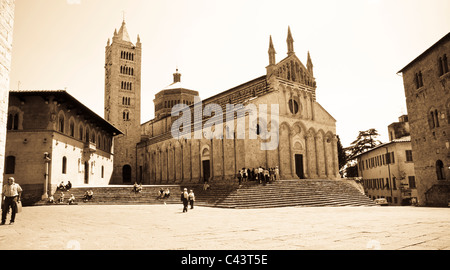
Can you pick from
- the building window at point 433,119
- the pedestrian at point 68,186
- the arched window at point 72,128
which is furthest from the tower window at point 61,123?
the building window at point 433,119

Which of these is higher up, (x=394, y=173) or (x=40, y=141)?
(x=40, y=141)

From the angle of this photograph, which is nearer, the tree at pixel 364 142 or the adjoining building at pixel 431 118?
the adjoining building at pixel 431 118

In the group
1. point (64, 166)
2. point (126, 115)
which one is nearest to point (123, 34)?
point (126, 115)

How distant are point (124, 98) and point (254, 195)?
111ft

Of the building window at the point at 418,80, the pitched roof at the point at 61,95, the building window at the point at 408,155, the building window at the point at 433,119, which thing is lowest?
the building window at the point at 408,155

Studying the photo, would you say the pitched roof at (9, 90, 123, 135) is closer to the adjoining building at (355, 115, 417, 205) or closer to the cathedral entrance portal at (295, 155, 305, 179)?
the cathedral entrance portal at (295, 155, 305, 179)

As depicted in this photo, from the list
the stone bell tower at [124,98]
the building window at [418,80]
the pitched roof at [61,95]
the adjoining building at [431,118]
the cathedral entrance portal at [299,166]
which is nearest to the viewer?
the adjoining building at [431,118]

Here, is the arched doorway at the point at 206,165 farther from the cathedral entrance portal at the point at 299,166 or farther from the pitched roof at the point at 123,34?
the pitched roof at the point at 123,34

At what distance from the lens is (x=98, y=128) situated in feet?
121

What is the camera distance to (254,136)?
92.5 feet

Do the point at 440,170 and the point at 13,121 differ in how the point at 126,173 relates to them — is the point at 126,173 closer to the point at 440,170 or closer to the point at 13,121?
the point at 13,121

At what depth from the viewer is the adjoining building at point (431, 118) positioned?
2336 centimetres

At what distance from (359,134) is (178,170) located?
1425 inches
